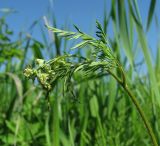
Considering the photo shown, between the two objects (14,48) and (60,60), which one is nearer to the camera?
(60,60)

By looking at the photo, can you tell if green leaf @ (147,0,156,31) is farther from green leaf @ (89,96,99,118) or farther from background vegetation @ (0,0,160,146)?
green leaf @ (89,96,99,118)

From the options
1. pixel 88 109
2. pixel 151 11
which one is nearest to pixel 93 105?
pixel 88 109

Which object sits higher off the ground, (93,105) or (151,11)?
(151,11)

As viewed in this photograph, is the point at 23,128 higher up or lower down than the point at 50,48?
lower down

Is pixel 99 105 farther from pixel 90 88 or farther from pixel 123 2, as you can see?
pixel 123 2

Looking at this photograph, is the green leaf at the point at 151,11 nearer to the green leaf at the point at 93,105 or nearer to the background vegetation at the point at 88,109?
the background vegetation at the point at 88,109

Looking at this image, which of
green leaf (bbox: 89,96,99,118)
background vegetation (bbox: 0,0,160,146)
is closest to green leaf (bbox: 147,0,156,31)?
background vegetation (bbox: 0,0,160,146)

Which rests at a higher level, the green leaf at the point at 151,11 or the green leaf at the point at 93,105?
the green leaf at the point at 151,11

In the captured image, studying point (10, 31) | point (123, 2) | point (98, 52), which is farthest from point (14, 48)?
point (98, 52)

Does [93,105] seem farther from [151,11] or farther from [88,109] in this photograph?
[151,11]

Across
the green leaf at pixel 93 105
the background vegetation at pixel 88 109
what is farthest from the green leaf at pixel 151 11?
the green leaf at pixel 93 105

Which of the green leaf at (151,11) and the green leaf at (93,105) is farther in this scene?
the green leaf at (93,105)
